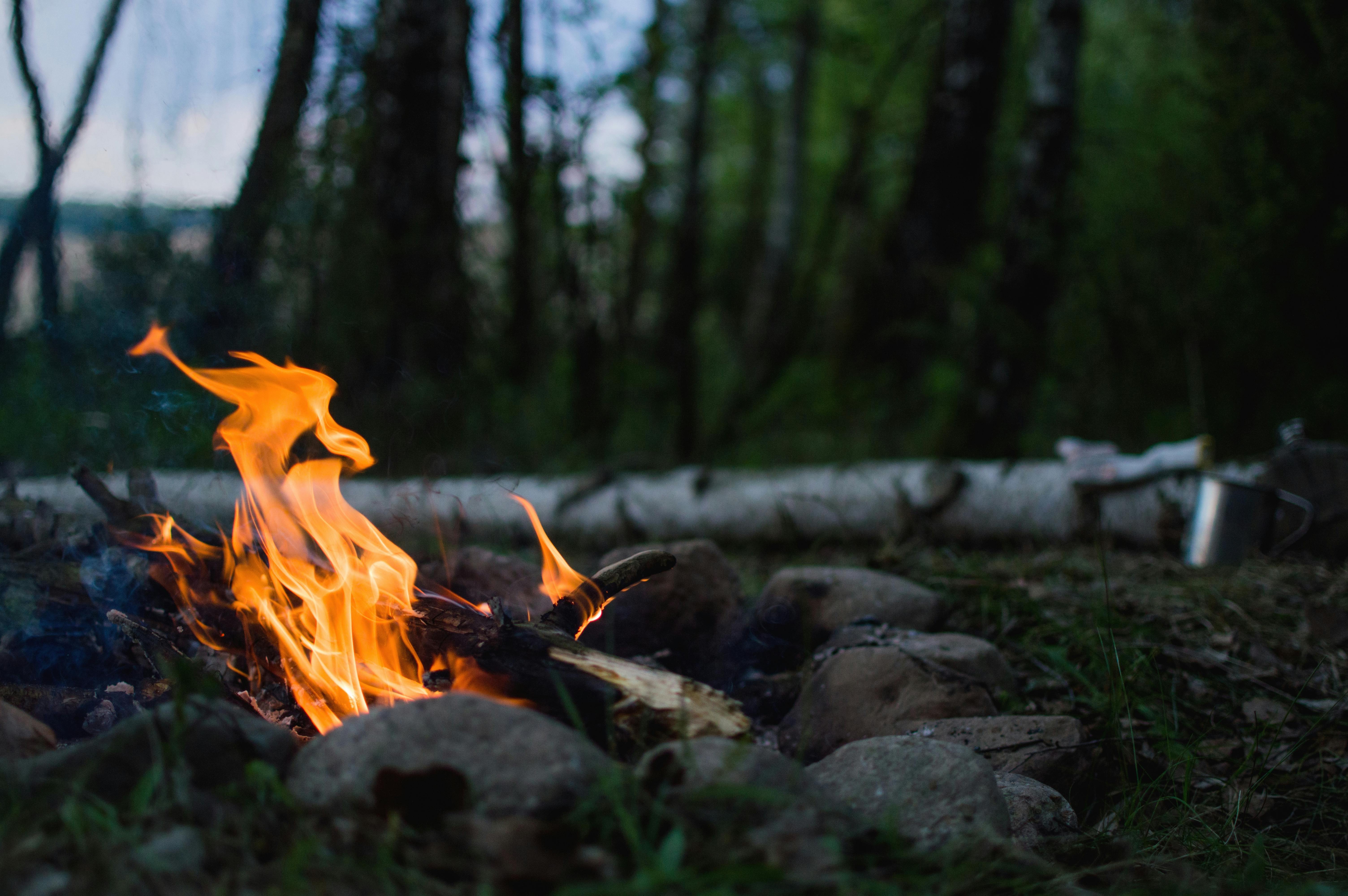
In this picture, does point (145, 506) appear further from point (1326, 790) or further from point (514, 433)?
point (514, 433)

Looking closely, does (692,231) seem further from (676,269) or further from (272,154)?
(272,154)

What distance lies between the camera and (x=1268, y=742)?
90.0 inches

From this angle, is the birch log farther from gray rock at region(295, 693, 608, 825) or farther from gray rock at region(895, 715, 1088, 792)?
gray rock at region(295, 693, 608, 825)

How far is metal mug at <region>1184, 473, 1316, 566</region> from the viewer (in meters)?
3.58

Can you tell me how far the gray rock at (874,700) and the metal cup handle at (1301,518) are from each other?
83.9 inches

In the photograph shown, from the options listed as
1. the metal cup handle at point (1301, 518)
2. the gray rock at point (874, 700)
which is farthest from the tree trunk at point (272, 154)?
the metal cup handle at point (1301, 518)

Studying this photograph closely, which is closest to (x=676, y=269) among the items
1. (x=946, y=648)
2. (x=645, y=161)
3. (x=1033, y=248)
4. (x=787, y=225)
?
(x=645, y=161)

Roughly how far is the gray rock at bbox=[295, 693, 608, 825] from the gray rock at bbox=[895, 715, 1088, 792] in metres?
0.96

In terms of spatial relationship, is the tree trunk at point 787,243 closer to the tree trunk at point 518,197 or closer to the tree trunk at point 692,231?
the tree trunk at point 692,231

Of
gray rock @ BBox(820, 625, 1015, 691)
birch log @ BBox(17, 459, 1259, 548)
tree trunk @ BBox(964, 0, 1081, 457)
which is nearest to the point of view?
gray rock @ BBox(820, 625, 1015, 691)

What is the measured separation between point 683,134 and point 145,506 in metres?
7.15

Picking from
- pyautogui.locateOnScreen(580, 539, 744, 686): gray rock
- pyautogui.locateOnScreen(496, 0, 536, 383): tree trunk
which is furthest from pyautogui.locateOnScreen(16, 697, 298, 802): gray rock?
pyautogui.locateOnScreen(496, 0, 536, 383): tree trunk

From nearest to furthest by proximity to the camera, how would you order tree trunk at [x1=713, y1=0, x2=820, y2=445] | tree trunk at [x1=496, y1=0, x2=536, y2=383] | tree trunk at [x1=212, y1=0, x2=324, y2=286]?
tree trunk at [x1=212, y1=0, x2=324, y2=286] < tree trunk at [x1=496, y1=0, x2=536, y2=383] < tree trunk at [x1=713, y1=0, x2=820, y2=445]

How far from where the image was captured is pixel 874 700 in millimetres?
2328
